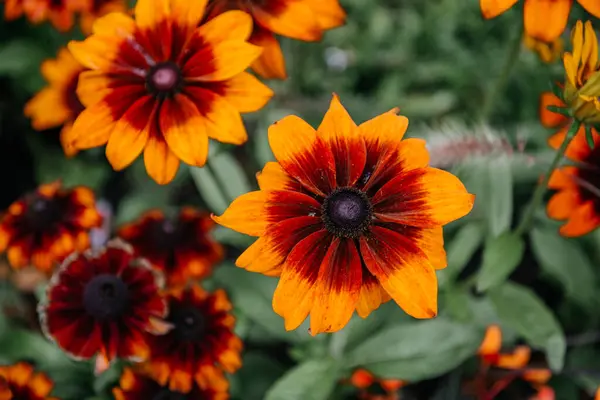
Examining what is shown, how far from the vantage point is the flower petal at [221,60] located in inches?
42.5

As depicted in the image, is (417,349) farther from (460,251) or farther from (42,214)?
(42,214)

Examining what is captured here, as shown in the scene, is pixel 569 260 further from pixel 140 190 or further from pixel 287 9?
pixel 140 190

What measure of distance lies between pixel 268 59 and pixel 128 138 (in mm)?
308

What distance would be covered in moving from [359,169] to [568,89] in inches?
13.5

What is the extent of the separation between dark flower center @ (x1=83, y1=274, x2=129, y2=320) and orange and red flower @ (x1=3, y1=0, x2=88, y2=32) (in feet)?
2.24

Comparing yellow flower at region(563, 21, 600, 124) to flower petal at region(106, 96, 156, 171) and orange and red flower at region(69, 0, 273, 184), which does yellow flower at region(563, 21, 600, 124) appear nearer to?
orange and red flower at region(69, 0, 273, 184)

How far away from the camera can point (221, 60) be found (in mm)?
1097

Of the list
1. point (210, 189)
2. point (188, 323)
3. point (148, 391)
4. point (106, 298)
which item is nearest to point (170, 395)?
point (148, 391)

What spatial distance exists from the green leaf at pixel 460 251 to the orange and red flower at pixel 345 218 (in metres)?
0.47

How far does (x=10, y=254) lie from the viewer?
144 cm

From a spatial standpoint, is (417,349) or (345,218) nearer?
(345,218)

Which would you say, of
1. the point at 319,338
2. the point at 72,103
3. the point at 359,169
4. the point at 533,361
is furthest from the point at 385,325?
the point at 72,103

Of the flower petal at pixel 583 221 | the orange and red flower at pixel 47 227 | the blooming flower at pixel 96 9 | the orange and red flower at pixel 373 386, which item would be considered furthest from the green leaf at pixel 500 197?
the blooming flower at pixel 96 9

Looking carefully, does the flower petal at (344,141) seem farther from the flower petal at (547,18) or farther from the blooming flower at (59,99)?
the blooming flower at (59,99)
